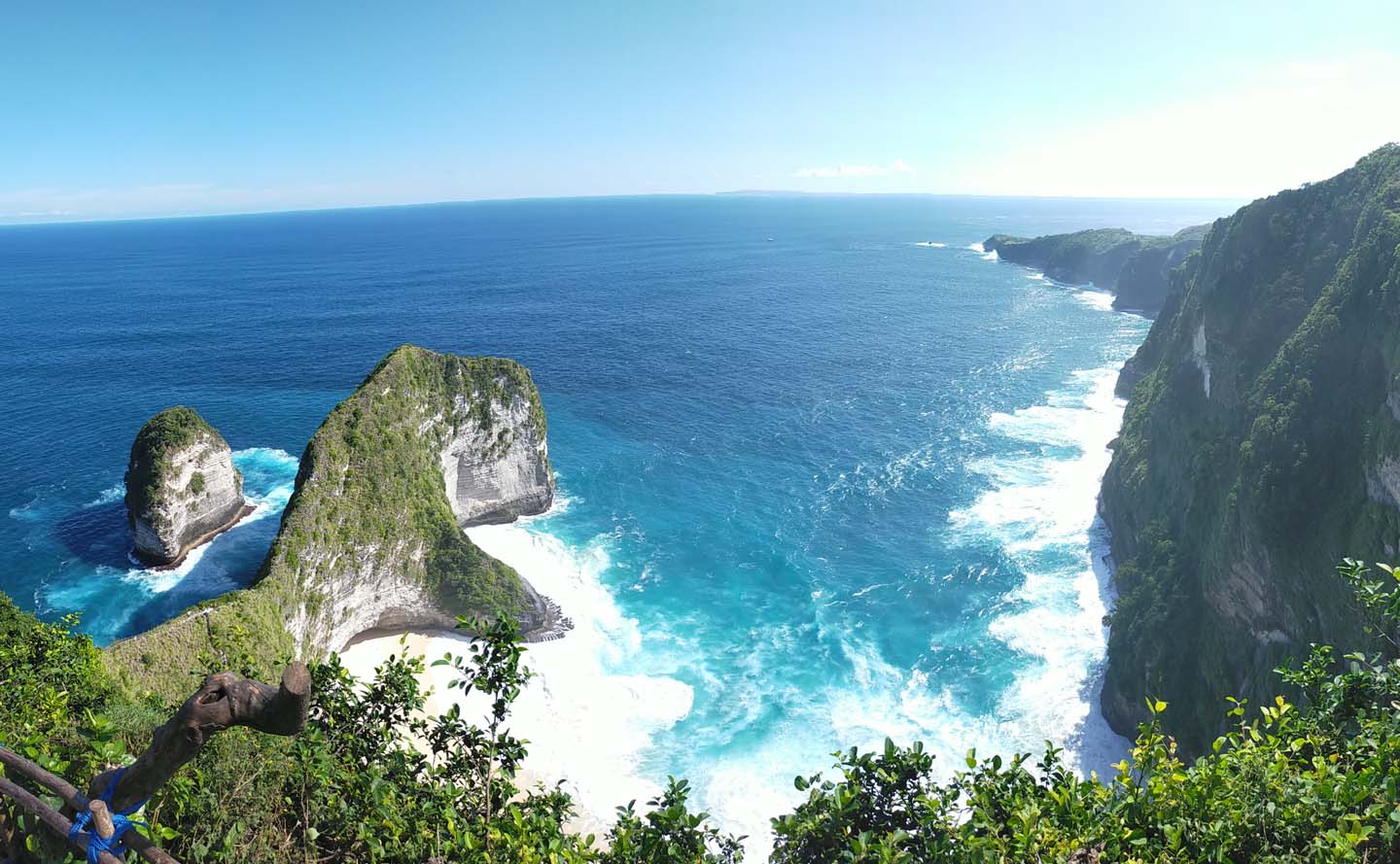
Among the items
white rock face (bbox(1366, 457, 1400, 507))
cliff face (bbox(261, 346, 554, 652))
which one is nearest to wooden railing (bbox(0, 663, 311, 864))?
cliff face (bbox(261, 346, 554, 652))

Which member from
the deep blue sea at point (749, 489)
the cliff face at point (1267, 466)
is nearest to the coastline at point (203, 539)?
the deep blue sea at point (749, 489)

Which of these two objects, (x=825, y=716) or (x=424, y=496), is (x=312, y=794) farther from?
(x=424, y=496)

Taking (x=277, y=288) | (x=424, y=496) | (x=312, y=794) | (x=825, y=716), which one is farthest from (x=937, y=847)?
(x=277, y=288)

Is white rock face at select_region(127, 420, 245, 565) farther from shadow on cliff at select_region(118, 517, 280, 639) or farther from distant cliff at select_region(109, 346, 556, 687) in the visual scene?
distant cliff at select_region(109, 346, 556, 687)

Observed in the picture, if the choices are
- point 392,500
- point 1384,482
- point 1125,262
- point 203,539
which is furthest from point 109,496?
point 1125,262

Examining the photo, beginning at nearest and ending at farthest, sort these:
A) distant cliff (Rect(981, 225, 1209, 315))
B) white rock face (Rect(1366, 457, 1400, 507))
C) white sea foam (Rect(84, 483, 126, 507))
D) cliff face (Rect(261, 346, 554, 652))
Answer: white rock face (Rect(1366, 457, 1400, 507)) < cliff face (Rect(261, 346, 554, 652)) < white sea foam (Rect(84, 483, 126, 507)) < distant cliff (Rect(981, 225, 1209, 315))
